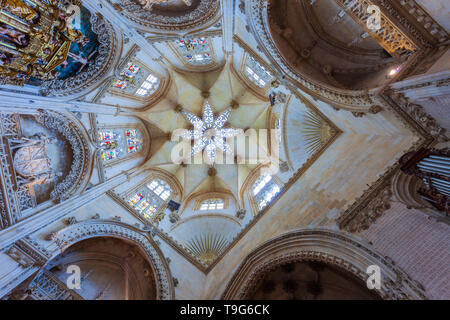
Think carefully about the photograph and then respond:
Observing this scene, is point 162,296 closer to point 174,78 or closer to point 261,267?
point 261,267

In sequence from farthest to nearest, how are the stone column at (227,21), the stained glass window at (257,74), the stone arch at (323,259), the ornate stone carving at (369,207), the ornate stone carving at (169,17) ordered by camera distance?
the stained glass window at (257,74)
the ornate stone carving at (169,17)
the stone column at (227,21)
the ornate stone carving at (369,207)
the stone arch at (323,259)

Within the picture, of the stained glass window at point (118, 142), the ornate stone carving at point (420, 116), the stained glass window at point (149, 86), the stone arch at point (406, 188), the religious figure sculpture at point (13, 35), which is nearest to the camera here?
the religious figure sculpture at point (13, 35)

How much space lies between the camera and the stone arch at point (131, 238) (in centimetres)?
783

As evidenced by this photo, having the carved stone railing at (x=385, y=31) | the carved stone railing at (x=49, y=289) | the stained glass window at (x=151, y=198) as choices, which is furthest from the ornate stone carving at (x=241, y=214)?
the carved stone railing at (x=385, y=31)

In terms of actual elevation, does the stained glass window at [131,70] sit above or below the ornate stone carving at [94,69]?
above

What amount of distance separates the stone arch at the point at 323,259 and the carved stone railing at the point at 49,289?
623cm

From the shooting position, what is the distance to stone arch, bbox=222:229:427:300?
497 centimetres

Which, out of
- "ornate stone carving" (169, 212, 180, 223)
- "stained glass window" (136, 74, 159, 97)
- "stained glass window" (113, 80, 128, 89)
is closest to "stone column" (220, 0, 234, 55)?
"stained glass window" (113, 80, 128, 89)

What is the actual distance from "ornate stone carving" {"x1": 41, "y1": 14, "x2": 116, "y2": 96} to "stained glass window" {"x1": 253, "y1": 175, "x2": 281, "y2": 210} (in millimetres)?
9967

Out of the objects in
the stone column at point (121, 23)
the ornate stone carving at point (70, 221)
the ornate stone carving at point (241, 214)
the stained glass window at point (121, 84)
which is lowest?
the ornate stone carving at point (70, 221)

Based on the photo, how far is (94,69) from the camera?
28.1 feet

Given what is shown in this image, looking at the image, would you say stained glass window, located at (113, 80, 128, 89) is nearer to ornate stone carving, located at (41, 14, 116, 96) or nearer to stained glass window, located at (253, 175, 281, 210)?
ornate stone carving, located at (41, 14, 116, 96)

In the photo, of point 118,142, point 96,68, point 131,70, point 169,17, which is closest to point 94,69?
point 96,68

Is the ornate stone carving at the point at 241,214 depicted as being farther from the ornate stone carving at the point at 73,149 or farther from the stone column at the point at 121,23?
the stone column at the point at 121,23
